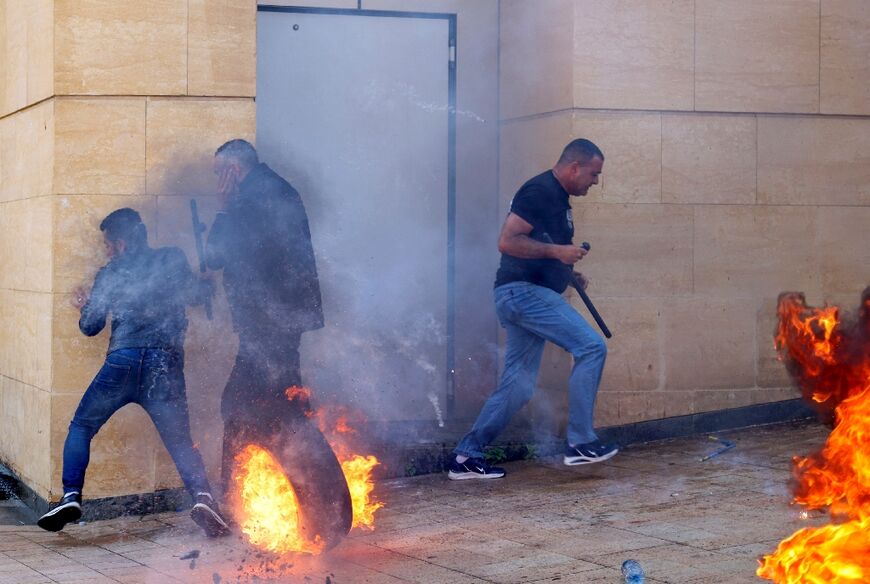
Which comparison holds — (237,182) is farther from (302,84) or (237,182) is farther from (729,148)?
(729,148)

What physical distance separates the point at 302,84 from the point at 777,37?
3.56 metres

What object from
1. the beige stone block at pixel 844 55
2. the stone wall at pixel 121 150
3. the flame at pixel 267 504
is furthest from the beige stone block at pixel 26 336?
the beige stone block at pixel 844 55

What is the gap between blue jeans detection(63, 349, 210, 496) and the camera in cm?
704

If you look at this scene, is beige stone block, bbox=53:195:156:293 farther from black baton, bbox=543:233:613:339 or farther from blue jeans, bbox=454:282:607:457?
black baton, bbox=543:233:613:339

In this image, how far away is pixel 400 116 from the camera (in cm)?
926

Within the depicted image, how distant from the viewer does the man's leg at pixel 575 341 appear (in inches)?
306

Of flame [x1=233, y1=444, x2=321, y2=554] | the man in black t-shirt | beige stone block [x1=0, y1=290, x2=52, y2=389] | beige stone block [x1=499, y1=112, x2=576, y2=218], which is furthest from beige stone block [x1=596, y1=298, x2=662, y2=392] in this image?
beige stone block [x1=0, y1=290, x2=52, y2=389]

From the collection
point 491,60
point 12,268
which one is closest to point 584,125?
point 491,60

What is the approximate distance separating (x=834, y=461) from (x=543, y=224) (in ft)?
10.4

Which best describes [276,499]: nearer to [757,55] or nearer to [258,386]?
[258,386]

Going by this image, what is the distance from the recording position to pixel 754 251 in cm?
911

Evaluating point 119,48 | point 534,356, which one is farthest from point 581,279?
point 119,48

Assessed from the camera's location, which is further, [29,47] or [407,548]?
[29,47]

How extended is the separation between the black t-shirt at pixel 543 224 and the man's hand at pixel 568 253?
196mm
